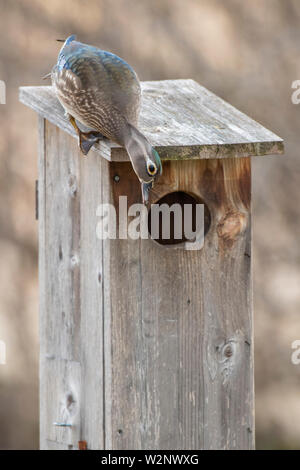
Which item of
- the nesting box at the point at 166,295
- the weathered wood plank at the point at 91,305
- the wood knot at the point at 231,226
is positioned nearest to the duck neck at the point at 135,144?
the nesting box at the point at 166,295

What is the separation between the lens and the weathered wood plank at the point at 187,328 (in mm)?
3424

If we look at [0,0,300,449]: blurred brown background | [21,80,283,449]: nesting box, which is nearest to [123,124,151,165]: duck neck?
[21,80,283,449]: nesting box

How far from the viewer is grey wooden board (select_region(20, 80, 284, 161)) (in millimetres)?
3225

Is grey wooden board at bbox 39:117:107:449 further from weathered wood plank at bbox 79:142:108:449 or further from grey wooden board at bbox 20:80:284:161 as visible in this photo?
grey wooden board at bbox 20:80:284:161

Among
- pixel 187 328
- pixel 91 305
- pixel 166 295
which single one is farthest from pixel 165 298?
pixel 91 305

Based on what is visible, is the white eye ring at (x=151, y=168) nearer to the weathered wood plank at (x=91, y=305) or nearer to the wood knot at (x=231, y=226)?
the weathered wood plank at (x=91, y=305)

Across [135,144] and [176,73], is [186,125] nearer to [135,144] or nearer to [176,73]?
[135,144]

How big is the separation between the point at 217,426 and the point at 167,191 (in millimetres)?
830

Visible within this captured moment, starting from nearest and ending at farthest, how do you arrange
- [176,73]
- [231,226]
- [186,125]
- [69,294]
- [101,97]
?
[101,97] < [186,125] < [231,226] < [69,294] < [176,73]

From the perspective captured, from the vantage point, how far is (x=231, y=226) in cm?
354

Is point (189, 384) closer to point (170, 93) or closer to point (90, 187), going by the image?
point (90, 187)

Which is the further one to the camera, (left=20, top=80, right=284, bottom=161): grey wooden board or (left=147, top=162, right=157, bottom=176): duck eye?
(left=20, top=80, right=284, bottom=161): grey wooden board

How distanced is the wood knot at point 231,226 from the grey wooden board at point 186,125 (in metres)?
0.25

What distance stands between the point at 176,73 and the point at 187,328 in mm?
2965
